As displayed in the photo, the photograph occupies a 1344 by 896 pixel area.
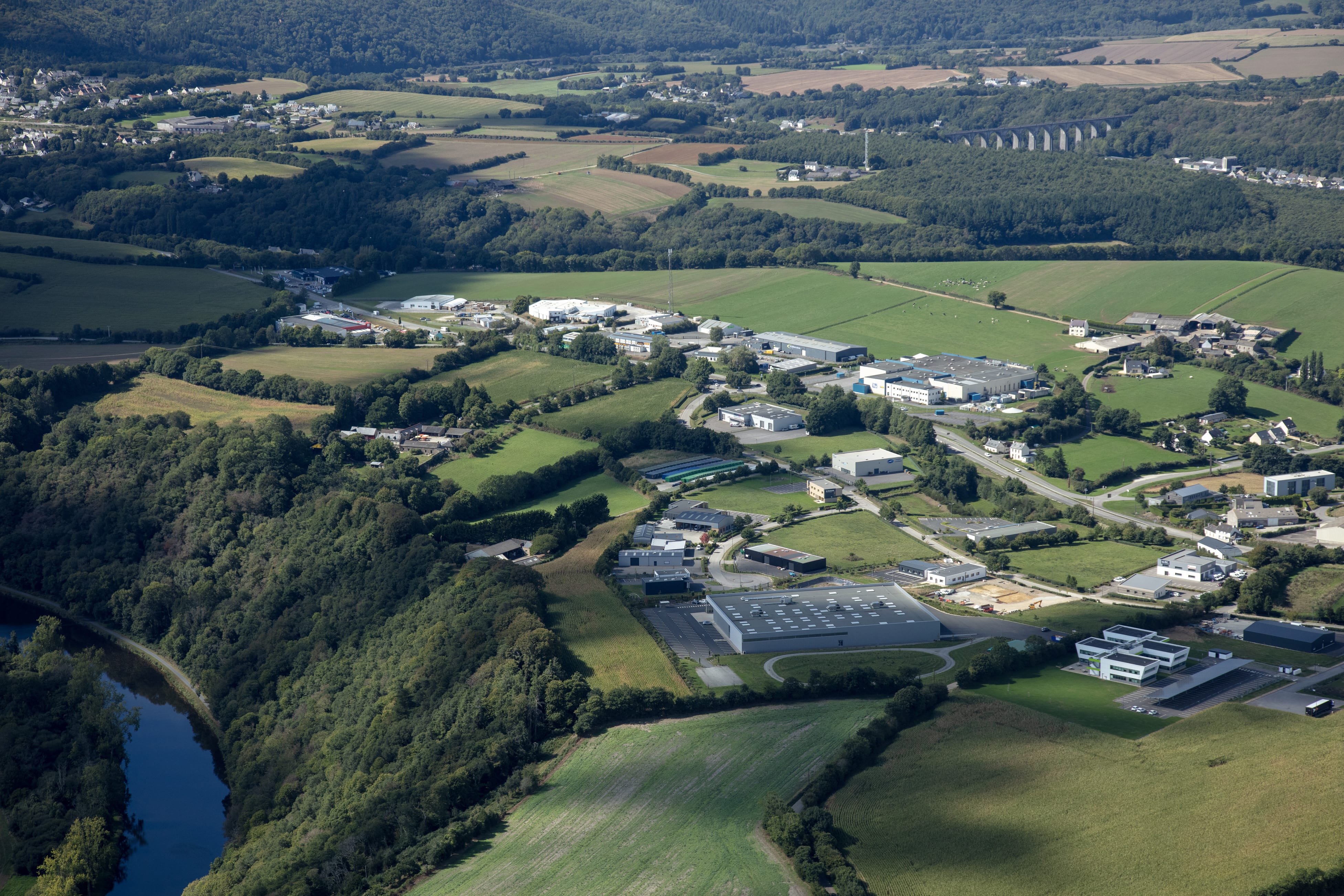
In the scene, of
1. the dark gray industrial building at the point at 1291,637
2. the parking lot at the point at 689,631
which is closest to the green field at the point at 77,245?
the parking lot at the point at 689,631

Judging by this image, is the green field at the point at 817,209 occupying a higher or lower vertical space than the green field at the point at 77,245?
lower

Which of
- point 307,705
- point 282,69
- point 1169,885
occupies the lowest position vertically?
point 307,705

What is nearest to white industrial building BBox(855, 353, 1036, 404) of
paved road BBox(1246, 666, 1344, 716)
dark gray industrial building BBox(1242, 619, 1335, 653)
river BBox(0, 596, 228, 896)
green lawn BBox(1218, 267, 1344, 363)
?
green lawn BBox(1218, 267, 1344, 363)

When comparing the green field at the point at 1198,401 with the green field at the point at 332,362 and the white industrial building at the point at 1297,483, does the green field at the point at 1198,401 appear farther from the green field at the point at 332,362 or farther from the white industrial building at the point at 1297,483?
the green field at the point at 332,362

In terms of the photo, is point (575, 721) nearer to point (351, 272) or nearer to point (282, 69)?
point (351, 272)

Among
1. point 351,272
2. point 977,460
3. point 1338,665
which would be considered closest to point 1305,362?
point 977,460

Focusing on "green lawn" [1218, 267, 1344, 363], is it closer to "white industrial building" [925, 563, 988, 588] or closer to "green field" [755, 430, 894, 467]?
"green field" [755, 430, 894, 467]
